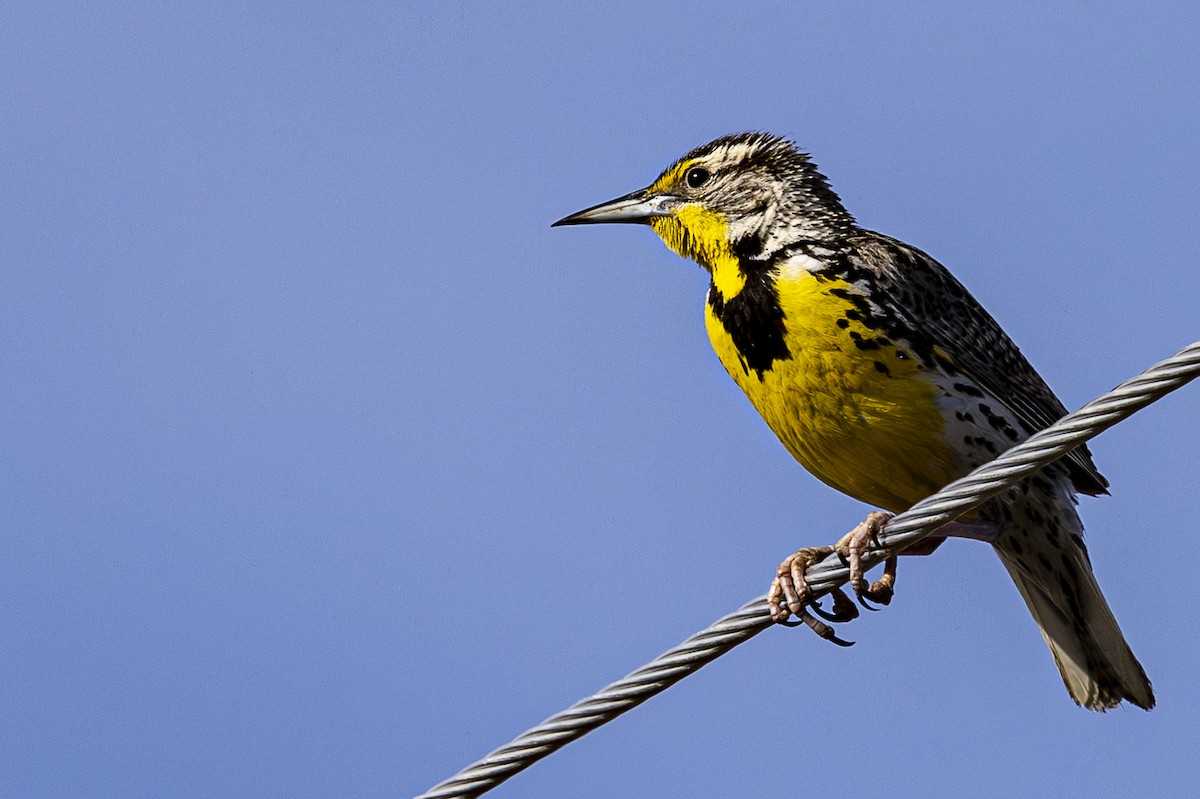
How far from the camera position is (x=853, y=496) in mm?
5035

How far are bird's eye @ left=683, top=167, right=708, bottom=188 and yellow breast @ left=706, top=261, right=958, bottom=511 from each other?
95cm

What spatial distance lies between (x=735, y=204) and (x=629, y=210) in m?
0.41

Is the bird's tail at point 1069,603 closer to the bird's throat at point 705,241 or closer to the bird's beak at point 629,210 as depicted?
the bird's throat at point 705,241

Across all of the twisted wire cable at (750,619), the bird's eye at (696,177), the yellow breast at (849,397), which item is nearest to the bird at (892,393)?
the yellow breast at (849,397)

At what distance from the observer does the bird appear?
460cm

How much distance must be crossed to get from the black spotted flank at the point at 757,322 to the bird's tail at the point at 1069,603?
809 millimetres

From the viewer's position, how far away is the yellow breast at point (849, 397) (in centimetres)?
459

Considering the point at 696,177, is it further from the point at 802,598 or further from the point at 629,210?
the point at 802,598

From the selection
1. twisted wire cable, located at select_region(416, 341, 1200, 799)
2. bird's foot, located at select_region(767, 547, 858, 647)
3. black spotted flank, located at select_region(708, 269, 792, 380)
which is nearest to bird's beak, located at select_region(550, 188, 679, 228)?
black spotted flank, located at select_region(708, 269, 792, 380)

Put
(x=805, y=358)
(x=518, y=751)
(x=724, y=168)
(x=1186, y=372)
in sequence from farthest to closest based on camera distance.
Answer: (x=724, y=168) → (x=805, y=358) → (x=518, y=751) → (x=1186, y=372)

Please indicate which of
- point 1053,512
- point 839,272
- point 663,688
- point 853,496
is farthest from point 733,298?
point 663,688

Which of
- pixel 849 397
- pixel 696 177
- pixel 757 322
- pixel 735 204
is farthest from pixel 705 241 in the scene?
pixel 849 397

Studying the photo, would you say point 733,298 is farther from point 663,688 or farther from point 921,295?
point 663,688

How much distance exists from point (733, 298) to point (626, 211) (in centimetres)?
85
